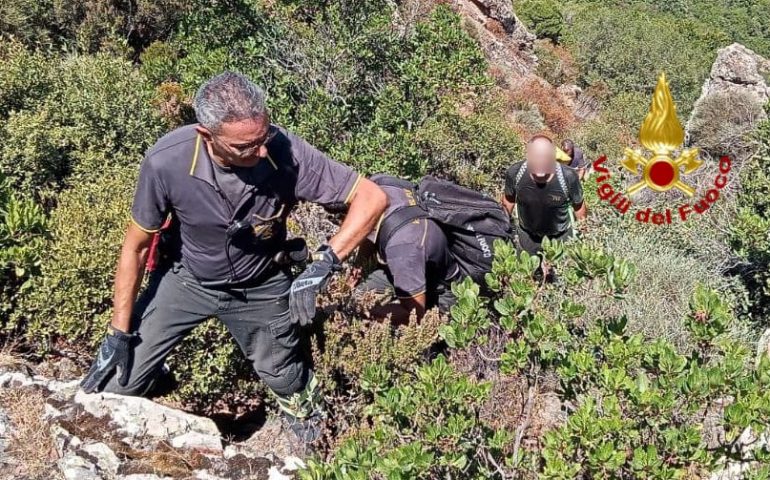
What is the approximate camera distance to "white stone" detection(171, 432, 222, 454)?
2.55m

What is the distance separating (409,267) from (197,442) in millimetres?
1193

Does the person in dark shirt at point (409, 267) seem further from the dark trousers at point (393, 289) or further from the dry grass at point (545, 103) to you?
the dry grass at point (545, 103)

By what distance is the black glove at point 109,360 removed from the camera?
9.02 feet

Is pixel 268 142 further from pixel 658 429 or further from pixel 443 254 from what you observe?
pixel 658 429

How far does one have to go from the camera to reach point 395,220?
3.11 meters

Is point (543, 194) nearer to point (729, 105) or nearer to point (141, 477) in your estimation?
point (141, 477)

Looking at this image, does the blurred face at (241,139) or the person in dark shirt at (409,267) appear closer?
the blurred face at (241,139)

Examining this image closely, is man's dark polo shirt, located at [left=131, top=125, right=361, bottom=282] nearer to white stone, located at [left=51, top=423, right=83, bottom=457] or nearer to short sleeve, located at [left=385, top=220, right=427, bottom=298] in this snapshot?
short sleeve, located at [left=385, top=220, right=427, bottom=298]

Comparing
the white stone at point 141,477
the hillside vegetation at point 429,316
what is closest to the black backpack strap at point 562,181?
the hillside vegetation at point 429,316

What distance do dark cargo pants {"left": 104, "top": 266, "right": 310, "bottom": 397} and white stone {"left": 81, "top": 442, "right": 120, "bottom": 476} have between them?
40 cm

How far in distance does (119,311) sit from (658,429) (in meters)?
2.13

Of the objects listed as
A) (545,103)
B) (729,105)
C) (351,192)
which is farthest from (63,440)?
(545,103)

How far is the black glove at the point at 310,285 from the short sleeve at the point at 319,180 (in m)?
0.24

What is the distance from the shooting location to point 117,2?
1038 centimetres
